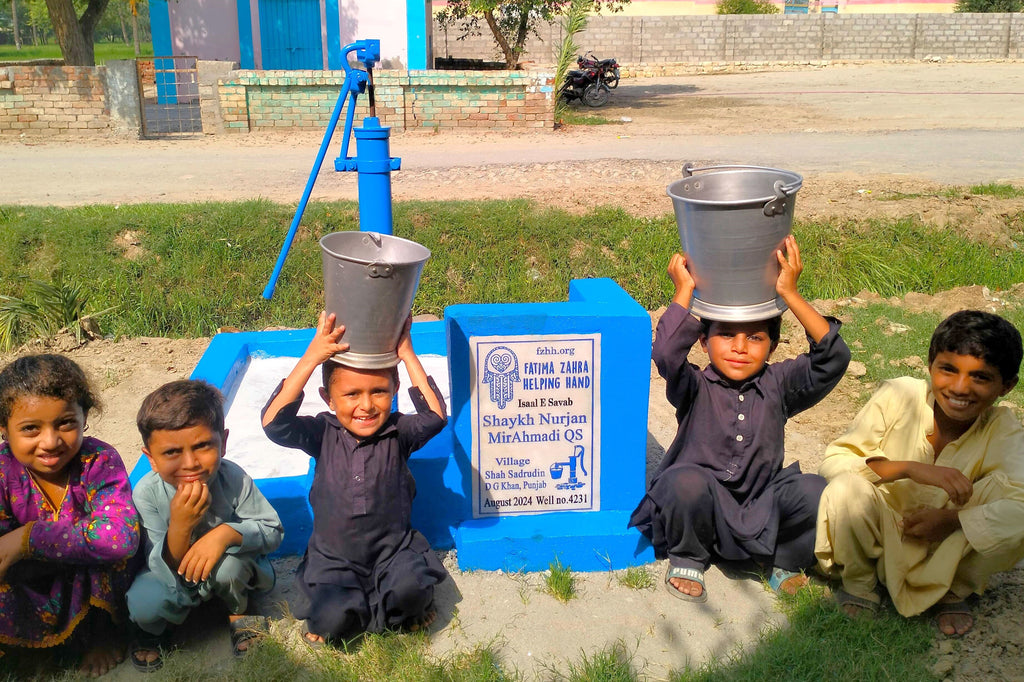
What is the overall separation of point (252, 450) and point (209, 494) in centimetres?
125

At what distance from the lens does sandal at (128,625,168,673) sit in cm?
284

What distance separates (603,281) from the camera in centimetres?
389

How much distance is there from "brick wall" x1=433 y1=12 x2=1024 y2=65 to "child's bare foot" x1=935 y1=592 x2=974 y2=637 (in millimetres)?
26070

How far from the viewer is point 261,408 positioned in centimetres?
436

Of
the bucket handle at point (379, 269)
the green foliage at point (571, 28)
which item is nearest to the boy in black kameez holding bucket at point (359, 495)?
the bucket handle at point (379, 269)

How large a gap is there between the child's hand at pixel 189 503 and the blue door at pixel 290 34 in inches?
657

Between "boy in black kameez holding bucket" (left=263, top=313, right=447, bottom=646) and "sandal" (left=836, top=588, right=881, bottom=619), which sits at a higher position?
"boy in black kameez holding bucket" (left=263, top=313, right=447, bottom=646)

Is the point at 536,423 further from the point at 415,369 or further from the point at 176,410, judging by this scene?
the point at 176,410

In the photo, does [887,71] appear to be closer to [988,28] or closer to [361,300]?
[988,28]

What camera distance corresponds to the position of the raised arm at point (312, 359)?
2.83m

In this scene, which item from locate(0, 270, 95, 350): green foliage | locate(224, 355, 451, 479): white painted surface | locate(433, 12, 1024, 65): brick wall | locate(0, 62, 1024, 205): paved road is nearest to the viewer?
locate(224, 355, 451, 479): white painted surface

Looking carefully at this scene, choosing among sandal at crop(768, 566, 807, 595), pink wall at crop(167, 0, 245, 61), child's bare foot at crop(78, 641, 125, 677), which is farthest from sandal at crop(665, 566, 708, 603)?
pink wall at crop(167, 0, 245, 61)

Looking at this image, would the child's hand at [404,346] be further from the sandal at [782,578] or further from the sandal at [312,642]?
the sandal at [782,578]

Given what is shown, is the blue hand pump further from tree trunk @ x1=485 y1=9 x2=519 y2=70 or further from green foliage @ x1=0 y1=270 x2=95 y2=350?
tree trunk @ x1=485 y1=9 x2=519 y2=70
